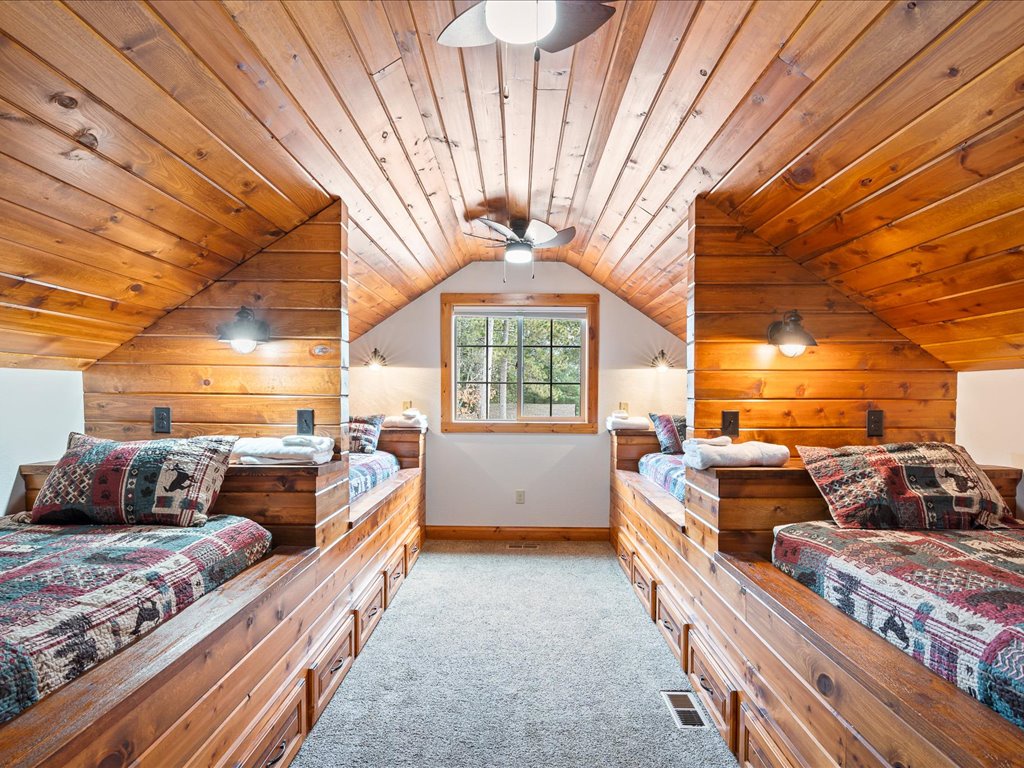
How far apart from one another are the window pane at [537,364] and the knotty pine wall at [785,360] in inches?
94.3

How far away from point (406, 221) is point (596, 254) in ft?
5.16

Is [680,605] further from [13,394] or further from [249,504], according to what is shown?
[13,394]

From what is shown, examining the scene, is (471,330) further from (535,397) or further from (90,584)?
(90,584)

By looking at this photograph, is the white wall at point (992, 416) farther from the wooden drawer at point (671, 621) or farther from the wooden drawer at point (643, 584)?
the wooden drawer at point (643, 584)

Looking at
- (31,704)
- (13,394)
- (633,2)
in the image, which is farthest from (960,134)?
(13,394)

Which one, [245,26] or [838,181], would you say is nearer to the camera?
[245,26]

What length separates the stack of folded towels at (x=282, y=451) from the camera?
6.93ft

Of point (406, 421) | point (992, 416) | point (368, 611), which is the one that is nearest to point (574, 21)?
point (992, 416)

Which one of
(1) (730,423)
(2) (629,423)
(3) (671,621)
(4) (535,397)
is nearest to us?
(1) (730,423)

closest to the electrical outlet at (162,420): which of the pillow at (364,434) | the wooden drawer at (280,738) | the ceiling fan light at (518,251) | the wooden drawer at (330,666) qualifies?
the wooden drawer at (330,666)

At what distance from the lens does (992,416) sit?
7.84 ft

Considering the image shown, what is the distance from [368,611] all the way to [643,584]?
1609 mm

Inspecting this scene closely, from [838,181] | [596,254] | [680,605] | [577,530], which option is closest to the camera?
[838,181]

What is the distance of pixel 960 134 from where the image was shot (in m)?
1.39
